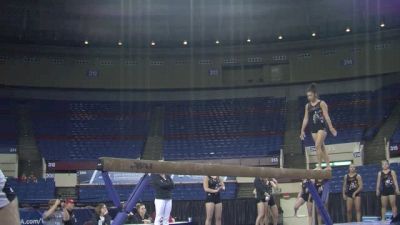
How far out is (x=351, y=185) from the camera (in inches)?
476

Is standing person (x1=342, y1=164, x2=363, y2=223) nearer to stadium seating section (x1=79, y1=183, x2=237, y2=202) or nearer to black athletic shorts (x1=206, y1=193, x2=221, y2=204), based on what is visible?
black athletic shorts (x1=206, y1=193, x2=221, y2=204)

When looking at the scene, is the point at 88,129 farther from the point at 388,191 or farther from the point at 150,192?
the point at 388,191

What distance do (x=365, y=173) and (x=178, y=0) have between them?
11534 mm

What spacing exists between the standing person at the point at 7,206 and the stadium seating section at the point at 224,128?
20846 mm

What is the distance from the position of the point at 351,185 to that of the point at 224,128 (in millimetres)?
14070

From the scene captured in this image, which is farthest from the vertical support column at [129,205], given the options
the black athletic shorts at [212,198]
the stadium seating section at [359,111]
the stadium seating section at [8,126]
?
the stadium seating section at [8,126]

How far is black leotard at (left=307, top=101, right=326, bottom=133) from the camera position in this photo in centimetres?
815

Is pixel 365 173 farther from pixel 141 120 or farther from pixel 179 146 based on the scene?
pixel 141 120

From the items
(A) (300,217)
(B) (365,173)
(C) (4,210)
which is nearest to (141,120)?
(A) (300,217)

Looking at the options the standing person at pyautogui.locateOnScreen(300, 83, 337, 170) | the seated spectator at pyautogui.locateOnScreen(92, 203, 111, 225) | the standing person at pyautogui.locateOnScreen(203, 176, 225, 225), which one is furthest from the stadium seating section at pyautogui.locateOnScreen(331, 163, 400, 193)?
the standing person at pyautogui.locateOnScreen(300, 83, 337, 170)

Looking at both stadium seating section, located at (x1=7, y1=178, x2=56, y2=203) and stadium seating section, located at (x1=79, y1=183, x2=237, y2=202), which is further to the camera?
stadium seating section, located at (x1=79, y1=183, x2=237, y2=202)

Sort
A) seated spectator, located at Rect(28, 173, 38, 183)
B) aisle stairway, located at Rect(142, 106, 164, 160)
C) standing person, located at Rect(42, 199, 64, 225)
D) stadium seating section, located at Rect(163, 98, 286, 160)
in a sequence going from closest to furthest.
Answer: standing person, located at Rect(42, 199, 64, 225), seated spectator, located at Rect(28, 173, 38, 183), stadium seating section, located at Rect(163, 98, 286, 160), aisle stairway, located at Rect(142, 106, 164, 160)

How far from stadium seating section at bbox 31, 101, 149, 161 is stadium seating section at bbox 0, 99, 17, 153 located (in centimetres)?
105

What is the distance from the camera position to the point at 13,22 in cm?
2406
